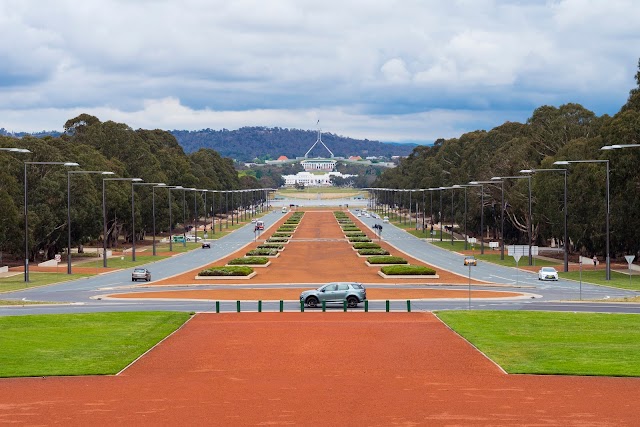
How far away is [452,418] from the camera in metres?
26.5

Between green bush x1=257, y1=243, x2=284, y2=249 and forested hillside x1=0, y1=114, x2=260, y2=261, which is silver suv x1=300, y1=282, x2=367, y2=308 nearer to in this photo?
forested hillside x1=0, y1=114, x2=260, y2=261

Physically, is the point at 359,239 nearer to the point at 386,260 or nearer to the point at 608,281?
the point at 386,260

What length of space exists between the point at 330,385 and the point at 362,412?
4.71m

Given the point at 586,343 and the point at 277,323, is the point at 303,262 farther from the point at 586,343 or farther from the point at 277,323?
the point at 586,343

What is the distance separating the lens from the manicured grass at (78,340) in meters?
36.0

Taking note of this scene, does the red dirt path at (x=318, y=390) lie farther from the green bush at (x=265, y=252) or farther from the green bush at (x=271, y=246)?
the green bush at (x=271, y=246)

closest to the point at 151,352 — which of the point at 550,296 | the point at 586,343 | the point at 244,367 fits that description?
the point at 244,367

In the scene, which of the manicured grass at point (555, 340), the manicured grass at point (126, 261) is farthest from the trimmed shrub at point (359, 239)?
the manicured grass at point (555, 340)

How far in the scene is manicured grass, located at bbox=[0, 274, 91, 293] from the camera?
260 ft

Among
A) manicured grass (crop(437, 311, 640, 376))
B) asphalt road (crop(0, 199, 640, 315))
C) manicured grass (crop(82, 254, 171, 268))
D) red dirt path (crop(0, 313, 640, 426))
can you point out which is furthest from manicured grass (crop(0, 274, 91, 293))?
red dirt path (crop(0, 313, 640, 426))

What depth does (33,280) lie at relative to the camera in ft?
282

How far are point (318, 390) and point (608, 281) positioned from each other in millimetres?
53900

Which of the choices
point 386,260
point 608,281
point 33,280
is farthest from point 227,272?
point 608,281

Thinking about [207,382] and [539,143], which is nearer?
[207,382]
